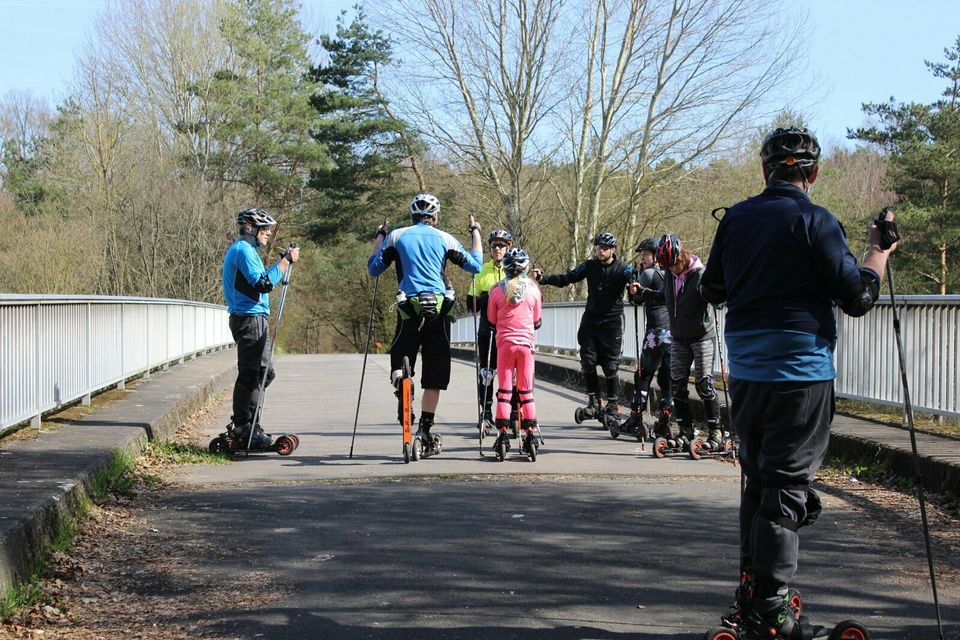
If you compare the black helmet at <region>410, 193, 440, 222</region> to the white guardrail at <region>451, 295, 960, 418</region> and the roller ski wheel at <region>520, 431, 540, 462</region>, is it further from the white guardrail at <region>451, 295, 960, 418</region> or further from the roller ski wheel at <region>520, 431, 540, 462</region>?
the white guardrail at <region>451, 295, 960, 418</region>

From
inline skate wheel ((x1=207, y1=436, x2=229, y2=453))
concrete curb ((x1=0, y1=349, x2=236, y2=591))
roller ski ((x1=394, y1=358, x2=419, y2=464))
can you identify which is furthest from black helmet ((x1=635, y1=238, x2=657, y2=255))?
concrete curb ((x1=0, y1=349, x2=236, y2=591))

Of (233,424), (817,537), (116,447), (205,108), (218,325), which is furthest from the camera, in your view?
(205,108)

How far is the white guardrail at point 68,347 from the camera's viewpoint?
856cm

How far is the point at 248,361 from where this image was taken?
32.9ft

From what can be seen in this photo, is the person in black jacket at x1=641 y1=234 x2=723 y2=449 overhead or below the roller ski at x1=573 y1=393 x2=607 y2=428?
overhead

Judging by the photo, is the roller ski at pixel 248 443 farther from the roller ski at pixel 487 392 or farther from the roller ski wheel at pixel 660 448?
the roller ski wheel at pixel 660 448

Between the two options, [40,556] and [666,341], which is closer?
[40,556]

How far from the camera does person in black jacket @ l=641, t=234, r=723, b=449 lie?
9.65 meters

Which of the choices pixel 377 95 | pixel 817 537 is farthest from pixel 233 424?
pixel 377 95

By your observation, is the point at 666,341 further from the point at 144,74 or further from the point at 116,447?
the point at 144,74

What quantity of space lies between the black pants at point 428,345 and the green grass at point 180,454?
1709 millimetres

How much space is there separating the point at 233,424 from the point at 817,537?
18.3ft

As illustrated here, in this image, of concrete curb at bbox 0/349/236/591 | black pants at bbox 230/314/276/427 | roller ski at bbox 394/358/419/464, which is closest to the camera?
concrete curb at bbox 0/349/236/591

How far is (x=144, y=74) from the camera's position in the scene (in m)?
50.0
